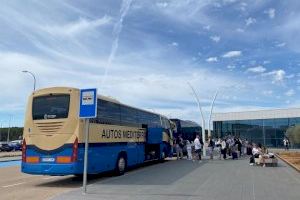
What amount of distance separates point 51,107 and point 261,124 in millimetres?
53669

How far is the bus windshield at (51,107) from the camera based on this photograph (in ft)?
50.1

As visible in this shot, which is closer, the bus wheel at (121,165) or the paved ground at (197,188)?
the paved ground at (197,188)

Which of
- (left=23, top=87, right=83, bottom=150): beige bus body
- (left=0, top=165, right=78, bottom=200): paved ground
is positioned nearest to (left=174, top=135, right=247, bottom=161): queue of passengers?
(left=0, top=165, right=78, bottom=200): paved ground

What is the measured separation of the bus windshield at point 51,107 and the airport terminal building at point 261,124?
49.7 meters

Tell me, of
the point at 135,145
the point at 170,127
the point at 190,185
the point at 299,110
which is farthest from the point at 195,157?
the point at 299,110

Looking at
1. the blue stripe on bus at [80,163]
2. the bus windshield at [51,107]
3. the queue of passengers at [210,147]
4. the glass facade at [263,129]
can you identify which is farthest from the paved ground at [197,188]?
the glass facade at [263,129]

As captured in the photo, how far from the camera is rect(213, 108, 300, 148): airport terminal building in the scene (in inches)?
2461

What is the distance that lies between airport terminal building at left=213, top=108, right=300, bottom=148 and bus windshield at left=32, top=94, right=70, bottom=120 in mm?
49688

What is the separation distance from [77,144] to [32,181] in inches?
125

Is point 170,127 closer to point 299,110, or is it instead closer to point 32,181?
point 32,181

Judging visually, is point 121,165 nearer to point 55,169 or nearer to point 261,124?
point 55,169

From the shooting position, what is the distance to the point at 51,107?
50.7 ft

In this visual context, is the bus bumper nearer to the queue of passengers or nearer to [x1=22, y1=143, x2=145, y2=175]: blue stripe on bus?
[x1=22, y1=143, x2=145, y2=175]: blue stripe on bus

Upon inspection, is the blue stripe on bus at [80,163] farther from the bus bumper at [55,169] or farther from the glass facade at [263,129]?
the glass facade at [263,129]
